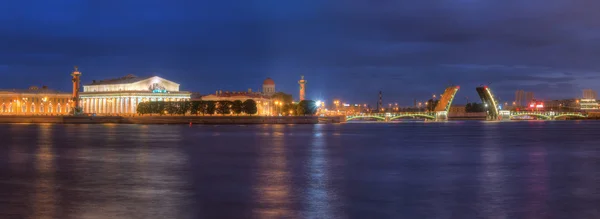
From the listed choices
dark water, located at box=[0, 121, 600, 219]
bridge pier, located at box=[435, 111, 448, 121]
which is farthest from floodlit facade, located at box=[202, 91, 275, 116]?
dark water, located at box=[0, 121, 600, 219]

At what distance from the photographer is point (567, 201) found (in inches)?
525

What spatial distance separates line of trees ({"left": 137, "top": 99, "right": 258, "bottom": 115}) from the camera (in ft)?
338

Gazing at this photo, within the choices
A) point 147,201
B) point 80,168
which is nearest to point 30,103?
point 80,168

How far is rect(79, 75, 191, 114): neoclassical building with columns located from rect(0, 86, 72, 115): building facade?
16.5ft

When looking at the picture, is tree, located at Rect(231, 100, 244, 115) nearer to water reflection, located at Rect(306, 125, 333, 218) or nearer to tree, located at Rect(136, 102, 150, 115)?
tree, located at Rect(136, 102, 150, 115)

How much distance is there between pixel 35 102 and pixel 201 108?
124 feet

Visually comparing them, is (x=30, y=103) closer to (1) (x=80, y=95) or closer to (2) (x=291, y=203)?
(1) (x=80, y=95)

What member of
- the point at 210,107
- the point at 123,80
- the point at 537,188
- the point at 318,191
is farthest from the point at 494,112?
the point at 318,191

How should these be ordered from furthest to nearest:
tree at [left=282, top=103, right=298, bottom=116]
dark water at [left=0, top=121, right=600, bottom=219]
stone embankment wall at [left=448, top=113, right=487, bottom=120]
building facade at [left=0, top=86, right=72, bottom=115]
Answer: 1. stone embankment wall at [left=448, top=113, right=487, bottom=120]
2. building facade at [left=0, top=86, right=72, bottom=115]
3. tree at [left=282, top=103, right=298, bottom=116]
4. dark water at [left=0, top=121, right=600, bottom=219]

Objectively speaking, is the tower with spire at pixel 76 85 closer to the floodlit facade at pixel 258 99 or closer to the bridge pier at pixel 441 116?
the floodlit facade at pixel 258 99

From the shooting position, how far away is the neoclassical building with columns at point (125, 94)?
114750mm

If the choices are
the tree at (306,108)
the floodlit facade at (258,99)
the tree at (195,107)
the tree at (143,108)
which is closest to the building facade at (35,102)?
the tree at (143,108)

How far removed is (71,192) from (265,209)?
4.62m

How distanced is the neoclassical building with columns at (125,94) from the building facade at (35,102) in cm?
502
